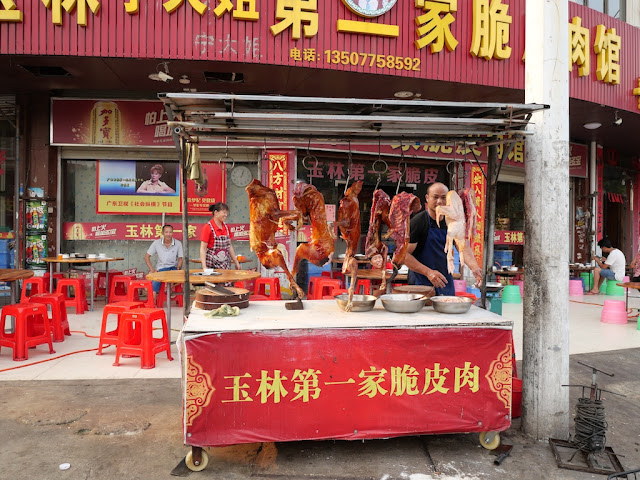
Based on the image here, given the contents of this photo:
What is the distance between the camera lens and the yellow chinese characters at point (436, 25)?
7797 mm

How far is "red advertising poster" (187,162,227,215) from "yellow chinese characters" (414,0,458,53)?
15.8ft

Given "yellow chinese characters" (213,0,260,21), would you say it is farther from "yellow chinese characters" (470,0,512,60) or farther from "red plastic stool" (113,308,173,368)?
"red plastic stool" (113,308,173,368)

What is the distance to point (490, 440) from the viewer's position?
3.39 metres

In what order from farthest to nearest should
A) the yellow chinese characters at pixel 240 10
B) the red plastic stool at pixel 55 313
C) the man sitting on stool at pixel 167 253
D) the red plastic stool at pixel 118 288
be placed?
the red plastic stool at pixel 118 288, the man sitting on stool at pixel 167 253, the yellow chinese characters at pixel 240 10, the red plastic stool at pixel 55 313

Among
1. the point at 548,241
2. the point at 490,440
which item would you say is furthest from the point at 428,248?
the point at 490,440

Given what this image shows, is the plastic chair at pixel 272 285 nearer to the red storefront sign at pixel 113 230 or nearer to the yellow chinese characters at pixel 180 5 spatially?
the red storefront sign at pixel 113 230

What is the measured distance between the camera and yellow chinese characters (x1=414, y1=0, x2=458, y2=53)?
7797mm

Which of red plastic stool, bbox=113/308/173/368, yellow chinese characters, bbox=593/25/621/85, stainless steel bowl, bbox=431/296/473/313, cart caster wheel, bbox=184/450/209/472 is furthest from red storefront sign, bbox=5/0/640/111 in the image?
cart caster wheel, bbox=184/450/209/472

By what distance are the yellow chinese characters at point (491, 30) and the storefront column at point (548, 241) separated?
190 inches

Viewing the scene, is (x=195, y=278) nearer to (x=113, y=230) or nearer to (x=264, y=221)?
(x=264, y=221)

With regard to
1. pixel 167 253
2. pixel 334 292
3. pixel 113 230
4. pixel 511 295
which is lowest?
pixel 511 295

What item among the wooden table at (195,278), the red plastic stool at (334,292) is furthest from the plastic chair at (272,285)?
the wooden table at (195,278)

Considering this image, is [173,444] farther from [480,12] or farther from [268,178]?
[480,12]

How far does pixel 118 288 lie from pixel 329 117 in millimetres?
7482
